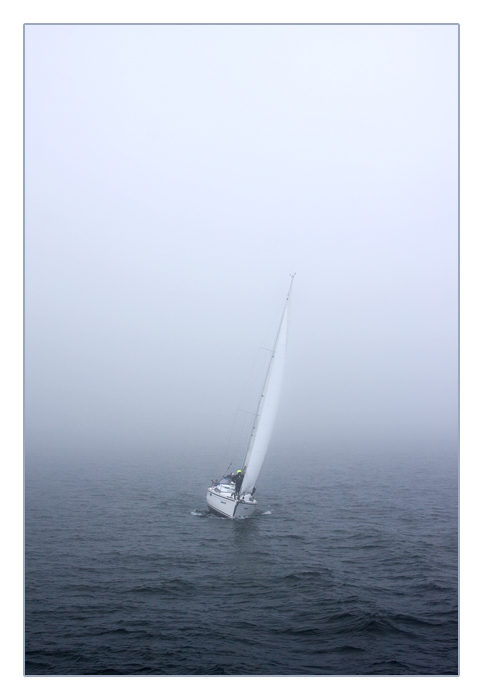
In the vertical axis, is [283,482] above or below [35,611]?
below

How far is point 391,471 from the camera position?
28219 mm

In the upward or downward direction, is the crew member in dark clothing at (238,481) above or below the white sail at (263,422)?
below

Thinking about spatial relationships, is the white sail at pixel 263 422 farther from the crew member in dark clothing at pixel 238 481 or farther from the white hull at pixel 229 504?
the white hull at pixel 229 504

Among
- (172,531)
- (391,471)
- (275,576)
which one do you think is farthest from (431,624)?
(391,471)

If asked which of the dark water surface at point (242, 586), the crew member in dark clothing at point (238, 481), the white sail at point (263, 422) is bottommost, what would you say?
the dark water surface at point (242, 586)

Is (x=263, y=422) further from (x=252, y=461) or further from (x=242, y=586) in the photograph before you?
(x=242, y=586)

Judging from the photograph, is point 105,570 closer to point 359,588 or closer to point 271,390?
point 359,588

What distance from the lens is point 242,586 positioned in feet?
32.3

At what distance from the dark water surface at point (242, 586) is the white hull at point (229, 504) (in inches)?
16.8

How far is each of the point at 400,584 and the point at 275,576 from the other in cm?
260

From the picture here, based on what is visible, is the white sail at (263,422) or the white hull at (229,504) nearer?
the white sail at (263,422)

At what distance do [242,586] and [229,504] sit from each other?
4.96 meters

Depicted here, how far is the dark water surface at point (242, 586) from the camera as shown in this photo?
7.34m

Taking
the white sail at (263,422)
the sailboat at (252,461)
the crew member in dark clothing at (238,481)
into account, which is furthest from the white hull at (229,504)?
the white sail at (263,422)
